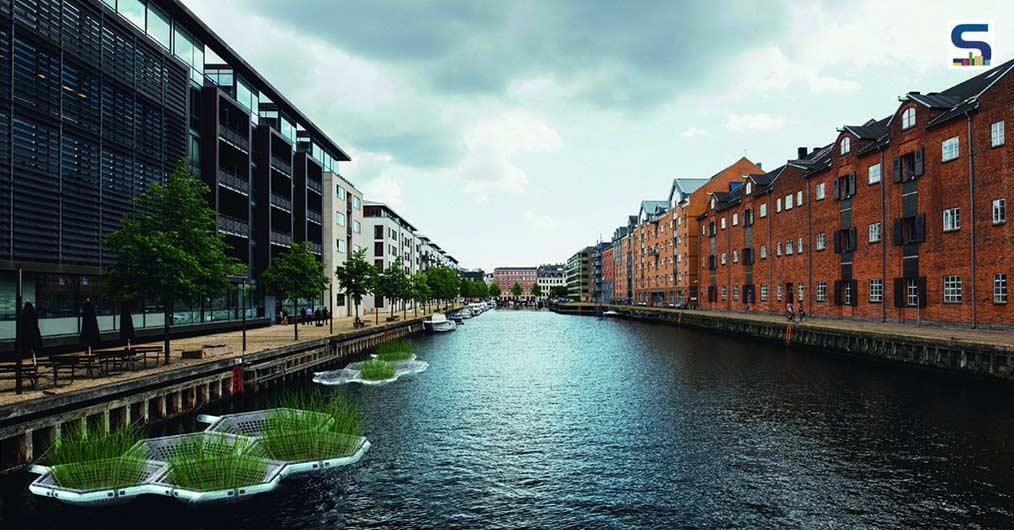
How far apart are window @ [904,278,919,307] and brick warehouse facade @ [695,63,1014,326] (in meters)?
0.09

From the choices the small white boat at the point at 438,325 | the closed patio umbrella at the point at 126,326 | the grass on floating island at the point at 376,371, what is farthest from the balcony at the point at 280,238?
the closed patio umbrella at the point at 126,326

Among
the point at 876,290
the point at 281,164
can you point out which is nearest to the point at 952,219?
the point at 876,290

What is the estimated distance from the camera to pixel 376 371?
31.0 meters

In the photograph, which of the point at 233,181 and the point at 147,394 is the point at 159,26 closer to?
the point at 233,181

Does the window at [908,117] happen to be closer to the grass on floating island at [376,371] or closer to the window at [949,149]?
the window at [949,149]

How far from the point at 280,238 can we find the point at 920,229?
183 feet

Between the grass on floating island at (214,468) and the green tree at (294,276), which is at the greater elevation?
the green tree at (294,276)

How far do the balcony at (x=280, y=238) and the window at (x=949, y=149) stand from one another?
54.5m

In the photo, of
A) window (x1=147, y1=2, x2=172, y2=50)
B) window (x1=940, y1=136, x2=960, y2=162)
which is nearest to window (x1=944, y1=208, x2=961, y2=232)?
window (x1=940, y1=136, x2=960, y2=162)

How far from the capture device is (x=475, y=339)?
59.7 meters

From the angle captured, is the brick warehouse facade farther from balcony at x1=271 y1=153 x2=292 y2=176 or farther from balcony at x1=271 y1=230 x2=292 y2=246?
balcony at x1=271 y1=153 x2=292 y2=176

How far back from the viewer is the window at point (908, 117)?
140 ft

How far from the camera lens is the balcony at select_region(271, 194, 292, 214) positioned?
→ 178 feet

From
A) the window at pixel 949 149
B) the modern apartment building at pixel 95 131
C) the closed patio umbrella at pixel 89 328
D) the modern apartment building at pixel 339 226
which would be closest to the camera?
the closed patio umbrella at pixel 89 328
